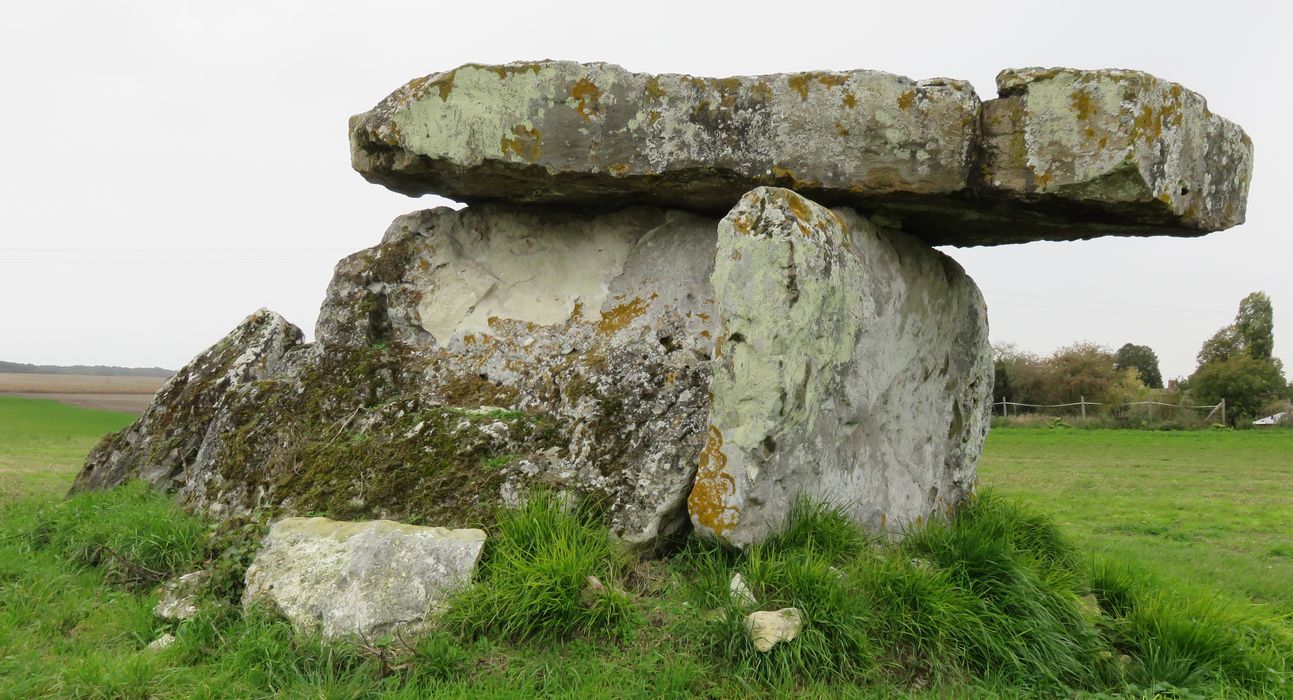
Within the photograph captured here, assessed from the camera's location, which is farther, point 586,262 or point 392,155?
point 586,262

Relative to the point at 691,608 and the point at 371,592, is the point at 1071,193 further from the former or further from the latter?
the point at 371,592

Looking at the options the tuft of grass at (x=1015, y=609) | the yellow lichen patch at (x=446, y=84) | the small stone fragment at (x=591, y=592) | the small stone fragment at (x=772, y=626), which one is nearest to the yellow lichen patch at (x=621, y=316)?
the yellow lichen patch at (x=446, y=84)

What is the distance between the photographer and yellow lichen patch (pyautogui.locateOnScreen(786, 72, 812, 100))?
6219 mm

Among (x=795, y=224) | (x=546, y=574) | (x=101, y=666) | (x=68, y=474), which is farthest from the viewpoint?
(x=68, y=474)

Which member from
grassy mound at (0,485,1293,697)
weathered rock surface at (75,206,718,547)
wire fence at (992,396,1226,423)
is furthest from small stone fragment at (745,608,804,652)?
wire fence at (992,396,1226,423)

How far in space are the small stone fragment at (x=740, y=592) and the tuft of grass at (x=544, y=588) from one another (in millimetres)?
577

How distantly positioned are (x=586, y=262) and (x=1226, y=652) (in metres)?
5.12

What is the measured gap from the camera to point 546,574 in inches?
197

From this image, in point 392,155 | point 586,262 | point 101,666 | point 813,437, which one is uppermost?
point 392,155

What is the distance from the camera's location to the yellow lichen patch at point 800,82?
20.4ft

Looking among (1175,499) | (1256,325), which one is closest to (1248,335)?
(1256,325)

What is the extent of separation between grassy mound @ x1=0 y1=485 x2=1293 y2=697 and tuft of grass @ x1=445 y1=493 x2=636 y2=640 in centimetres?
1

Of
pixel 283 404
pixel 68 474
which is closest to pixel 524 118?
pixel 283 404

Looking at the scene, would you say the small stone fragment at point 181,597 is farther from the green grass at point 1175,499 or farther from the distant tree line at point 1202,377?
the distant tree line at point 1202,377
